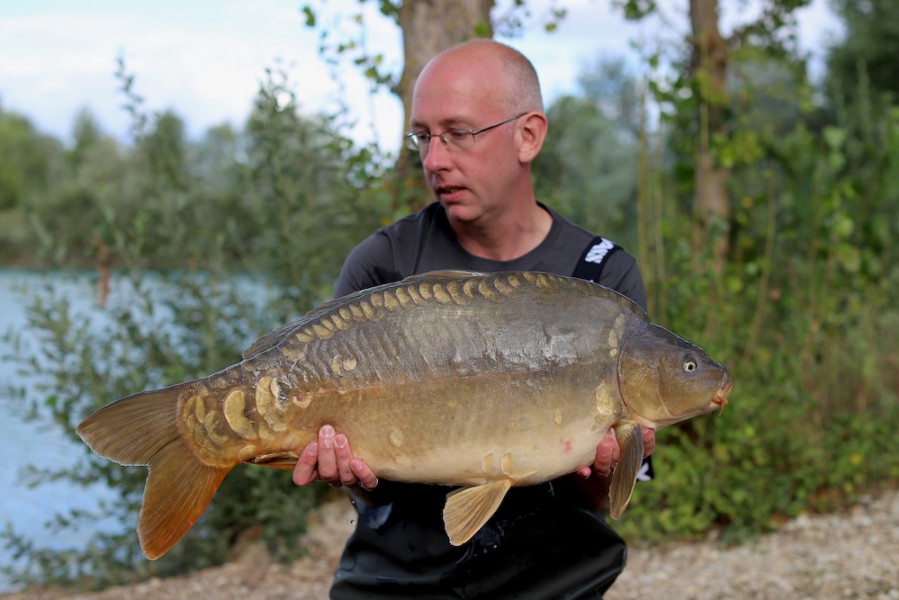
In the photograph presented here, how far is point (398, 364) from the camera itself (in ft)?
5.36

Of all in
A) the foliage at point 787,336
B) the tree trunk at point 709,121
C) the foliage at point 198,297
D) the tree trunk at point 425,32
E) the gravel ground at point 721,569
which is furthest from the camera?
the tree trunk at point 709,121

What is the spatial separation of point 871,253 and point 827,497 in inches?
62.5

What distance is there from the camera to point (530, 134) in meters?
2.01

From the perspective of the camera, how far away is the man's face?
189 centimetres

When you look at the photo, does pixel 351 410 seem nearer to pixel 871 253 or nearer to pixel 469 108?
pixel 469 108

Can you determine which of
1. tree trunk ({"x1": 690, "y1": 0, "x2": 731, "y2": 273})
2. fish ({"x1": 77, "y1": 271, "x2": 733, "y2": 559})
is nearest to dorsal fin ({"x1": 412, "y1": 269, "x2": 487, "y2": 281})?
fish ({"x1": 77, "y1": 271, "x2": 733, "y2": 559})

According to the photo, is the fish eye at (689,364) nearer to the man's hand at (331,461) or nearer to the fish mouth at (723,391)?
the fish mouth at (723,391)

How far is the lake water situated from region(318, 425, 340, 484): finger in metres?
2.49

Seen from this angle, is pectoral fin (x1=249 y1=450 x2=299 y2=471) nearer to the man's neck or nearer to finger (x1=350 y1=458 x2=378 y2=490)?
finger (x1=350 y1=458 x2=378 y2=490)

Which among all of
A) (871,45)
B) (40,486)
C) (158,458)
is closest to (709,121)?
(158,458)

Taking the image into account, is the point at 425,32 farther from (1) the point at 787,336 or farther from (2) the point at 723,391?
(1) the point at 787,336

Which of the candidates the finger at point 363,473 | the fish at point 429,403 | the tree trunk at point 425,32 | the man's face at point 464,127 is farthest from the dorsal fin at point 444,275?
the tree trunk at point 425,32

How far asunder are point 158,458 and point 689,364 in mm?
937

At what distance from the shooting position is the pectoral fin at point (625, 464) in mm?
1638
